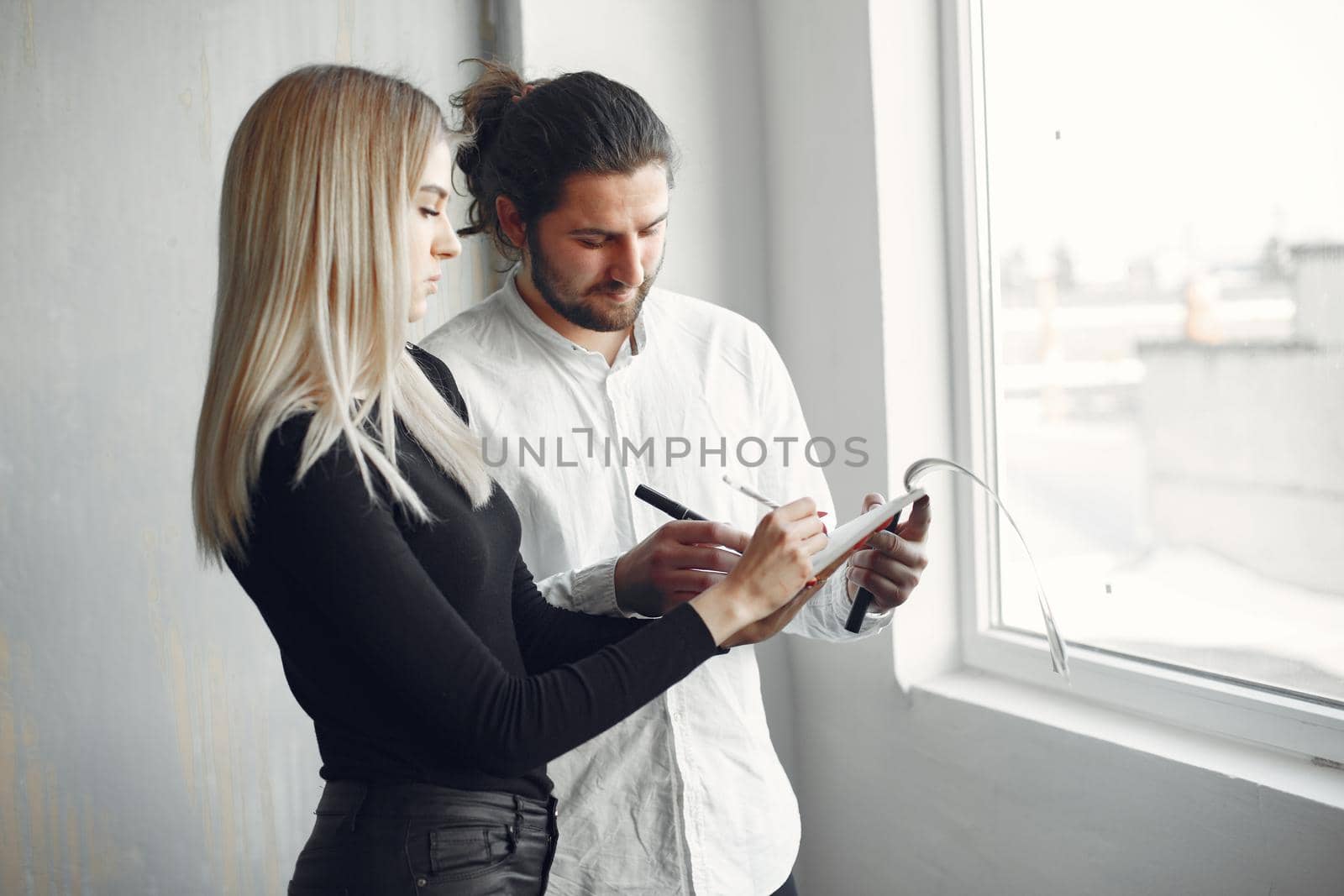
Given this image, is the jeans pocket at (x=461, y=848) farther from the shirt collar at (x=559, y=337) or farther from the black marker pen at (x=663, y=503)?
the shirt collar at (x=559, y=337)

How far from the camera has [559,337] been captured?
1329 millimetres

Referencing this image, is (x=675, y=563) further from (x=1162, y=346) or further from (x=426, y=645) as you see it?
(x=1162, y=346)

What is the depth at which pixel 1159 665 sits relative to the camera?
1.52 meters

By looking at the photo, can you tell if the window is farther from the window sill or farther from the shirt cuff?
the shirt cuff

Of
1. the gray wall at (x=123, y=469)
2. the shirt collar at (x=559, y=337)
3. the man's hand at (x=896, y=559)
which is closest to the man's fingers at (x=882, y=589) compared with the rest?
the man's hand at (x=896, y=559)

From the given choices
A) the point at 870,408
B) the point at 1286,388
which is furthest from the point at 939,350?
the point at 1286,388

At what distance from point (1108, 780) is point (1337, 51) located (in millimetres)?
997

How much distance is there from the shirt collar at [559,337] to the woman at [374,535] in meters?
0.37

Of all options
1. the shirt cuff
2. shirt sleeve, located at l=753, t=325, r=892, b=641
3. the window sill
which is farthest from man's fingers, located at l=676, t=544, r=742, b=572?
the window sill

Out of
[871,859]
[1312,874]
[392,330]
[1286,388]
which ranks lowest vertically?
[871,859]

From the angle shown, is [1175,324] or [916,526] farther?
[1175,324]

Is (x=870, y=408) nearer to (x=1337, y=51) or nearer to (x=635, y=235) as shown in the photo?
(x=635, y=235)

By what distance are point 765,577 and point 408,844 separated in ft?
1.30

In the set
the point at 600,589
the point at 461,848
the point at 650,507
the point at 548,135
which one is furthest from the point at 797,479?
the point at 461,848
